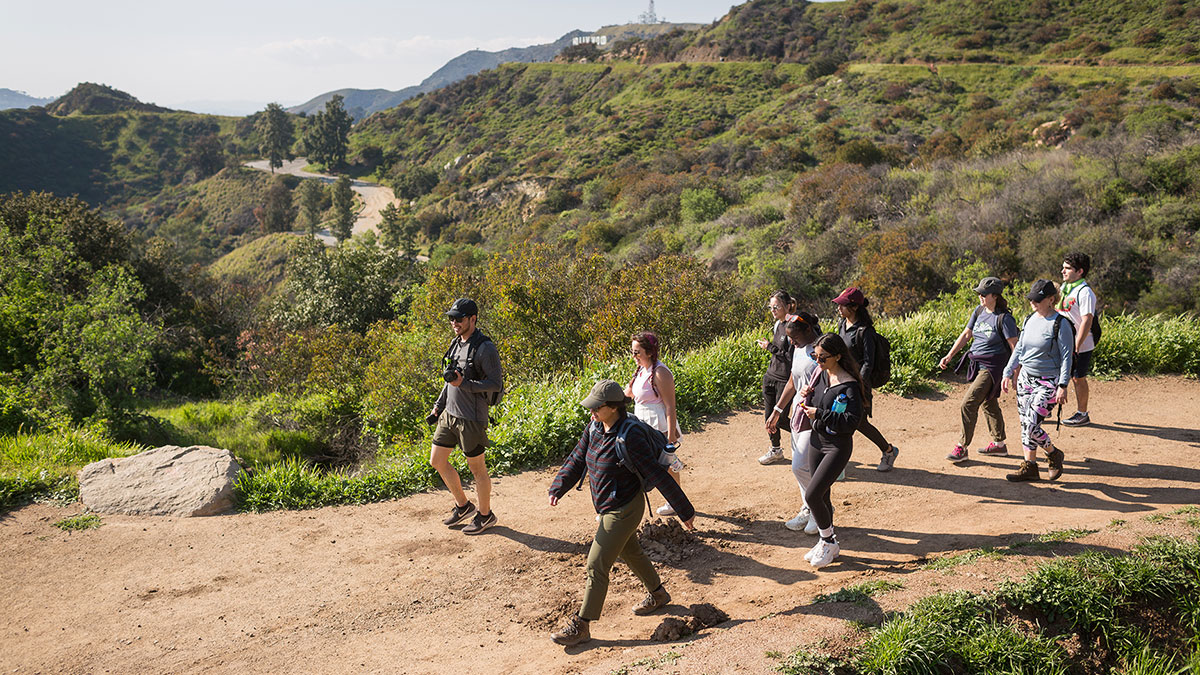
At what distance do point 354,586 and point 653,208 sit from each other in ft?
98.9

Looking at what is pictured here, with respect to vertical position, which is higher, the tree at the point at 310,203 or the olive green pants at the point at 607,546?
the tree at the point at 310,203

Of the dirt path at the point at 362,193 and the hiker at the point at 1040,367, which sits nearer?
the hiker at the point at 1040,367

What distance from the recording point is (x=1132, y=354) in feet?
32.3

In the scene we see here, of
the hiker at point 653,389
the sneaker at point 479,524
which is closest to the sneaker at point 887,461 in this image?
the hiker at point 653,389

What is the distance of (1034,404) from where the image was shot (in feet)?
19.7

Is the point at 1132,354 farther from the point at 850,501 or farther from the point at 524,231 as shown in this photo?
the point at 524,231

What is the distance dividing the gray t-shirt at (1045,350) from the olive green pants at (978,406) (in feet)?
1.42

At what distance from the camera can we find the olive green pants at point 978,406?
651cm

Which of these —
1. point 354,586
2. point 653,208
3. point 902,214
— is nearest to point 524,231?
point 653,208

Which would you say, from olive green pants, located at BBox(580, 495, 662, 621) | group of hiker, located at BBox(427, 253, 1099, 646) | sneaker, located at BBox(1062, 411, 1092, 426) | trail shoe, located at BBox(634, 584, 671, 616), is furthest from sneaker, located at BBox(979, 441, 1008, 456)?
olive green pants, located at BBox(580, 495, 662, 621)

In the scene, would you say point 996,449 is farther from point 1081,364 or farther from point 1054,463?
point 1081,364

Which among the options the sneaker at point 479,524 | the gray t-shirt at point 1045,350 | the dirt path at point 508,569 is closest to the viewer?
the dirt path at point 508,569

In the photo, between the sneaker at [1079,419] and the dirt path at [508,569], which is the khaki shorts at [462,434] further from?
the sneaker at [1079,419]

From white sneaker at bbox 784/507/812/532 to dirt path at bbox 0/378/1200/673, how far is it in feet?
0.22
